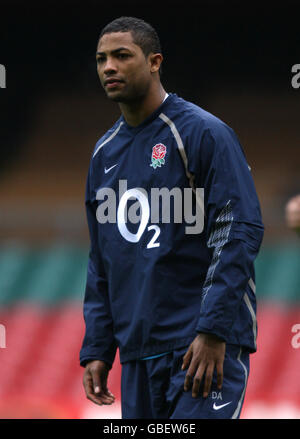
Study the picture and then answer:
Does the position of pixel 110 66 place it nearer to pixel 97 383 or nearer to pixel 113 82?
pixel 113 82

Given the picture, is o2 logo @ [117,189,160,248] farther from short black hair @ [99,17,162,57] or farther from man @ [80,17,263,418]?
short black hair @ [99,17,162,57]

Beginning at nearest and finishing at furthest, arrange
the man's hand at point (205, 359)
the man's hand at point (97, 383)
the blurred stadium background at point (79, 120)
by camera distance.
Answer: the man's hand at point (205, 359)
the man's hand at point (97, 383)
the blurred stadium background at point (79, 120)

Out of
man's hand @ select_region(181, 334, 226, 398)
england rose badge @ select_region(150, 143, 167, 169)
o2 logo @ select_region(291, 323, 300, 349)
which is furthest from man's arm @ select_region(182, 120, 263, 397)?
o2 logo @ select_region(291, 323, 300, 349)

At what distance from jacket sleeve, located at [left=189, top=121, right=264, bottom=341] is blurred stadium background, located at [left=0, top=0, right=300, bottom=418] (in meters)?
3.78

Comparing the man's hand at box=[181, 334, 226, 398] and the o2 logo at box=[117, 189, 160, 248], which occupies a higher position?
the o2 logo at box=[117, 189, 160, 248]

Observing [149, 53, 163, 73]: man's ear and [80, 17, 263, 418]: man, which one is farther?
[149, 53, 163, 73]: man's ear

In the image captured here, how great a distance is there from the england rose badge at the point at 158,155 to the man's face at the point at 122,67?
0.65 ft

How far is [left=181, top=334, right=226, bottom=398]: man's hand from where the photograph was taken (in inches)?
105

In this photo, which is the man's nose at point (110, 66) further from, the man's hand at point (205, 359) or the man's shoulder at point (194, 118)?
the man's hand at point (205, 359)

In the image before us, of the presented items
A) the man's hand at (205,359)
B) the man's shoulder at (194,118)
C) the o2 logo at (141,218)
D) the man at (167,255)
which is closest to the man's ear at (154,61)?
the man at (167,255)

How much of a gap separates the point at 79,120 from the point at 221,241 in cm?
728

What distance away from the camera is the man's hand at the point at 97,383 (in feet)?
10.3
